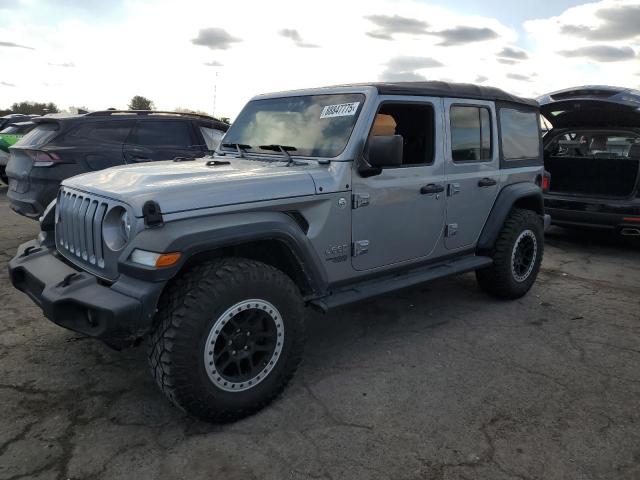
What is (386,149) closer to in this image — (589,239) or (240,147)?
(240,147)

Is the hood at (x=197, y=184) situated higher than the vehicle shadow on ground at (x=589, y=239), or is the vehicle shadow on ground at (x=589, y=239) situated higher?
the hood at (x=197, y=184)

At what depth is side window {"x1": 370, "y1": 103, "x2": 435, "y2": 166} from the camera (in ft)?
12.2

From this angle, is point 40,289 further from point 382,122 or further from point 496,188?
point 496,188

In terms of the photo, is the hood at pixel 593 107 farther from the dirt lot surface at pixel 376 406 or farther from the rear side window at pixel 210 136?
the rear side window at pixel 210 136

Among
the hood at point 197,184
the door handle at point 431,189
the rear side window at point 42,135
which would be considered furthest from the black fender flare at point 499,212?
the rear side window at point 42,135

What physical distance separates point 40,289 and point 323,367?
1.81 m

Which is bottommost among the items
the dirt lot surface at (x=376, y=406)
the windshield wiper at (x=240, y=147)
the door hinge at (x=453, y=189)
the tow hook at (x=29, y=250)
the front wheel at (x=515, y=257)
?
the dirt lot surface at (x=376, y=406)

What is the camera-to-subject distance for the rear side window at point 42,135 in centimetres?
630

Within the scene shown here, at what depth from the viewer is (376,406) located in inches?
119

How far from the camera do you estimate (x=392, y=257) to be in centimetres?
368

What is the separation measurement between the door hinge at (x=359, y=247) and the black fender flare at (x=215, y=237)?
1.13 feet

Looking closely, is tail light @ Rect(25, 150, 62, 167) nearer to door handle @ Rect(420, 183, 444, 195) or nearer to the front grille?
the front grille

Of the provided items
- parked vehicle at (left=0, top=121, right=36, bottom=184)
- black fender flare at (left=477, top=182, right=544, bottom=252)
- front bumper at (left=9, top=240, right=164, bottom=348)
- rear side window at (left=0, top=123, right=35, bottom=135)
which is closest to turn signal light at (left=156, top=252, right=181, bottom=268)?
front bumper at (left=9, top=240, right=164, bottom=348)

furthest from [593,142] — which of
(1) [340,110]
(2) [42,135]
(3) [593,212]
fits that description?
(2) [42,135]
